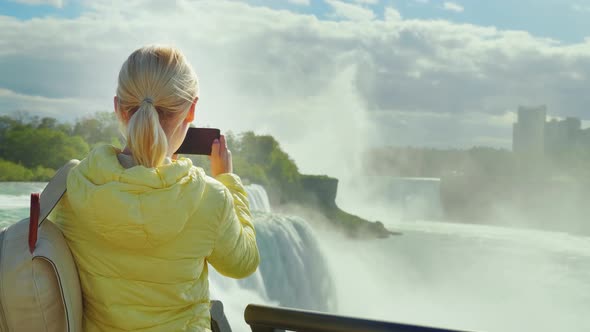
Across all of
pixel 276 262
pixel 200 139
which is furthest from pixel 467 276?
pixel 200 139

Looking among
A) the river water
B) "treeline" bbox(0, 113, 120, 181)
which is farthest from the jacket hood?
the river water

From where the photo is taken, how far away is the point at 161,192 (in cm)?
54

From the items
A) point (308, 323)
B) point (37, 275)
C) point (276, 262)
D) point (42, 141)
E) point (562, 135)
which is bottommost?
point (276, 262)

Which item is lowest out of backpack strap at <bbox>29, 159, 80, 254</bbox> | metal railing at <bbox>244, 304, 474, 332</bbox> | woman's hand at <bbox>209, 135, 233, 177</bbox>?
metal railing at <bbox>244, 304, 474, 332</bbox>

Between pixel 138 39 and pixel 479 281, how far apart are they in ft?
58.7

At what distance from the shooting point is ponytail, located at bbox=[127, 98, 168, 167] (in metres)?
0.55

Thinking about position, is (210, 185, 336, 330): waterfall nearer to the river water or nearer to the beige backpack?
the beige backpack

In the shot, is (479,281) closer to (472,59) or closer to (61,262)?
(472,59)

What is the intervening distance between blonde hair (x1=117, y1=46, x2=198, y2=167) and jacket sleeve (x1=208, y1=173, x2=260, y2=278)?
0.09 m

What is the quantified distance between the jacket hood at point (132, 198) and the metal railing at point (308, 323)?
0.91ft

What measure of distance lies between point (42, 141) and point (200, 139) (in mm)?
10221

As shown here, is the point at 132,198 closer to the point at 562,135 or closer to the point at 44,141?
the point at 44,141

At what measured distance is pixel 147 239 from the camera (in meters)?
0.55

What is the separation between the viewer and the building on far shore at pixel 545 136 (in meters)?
28.5
